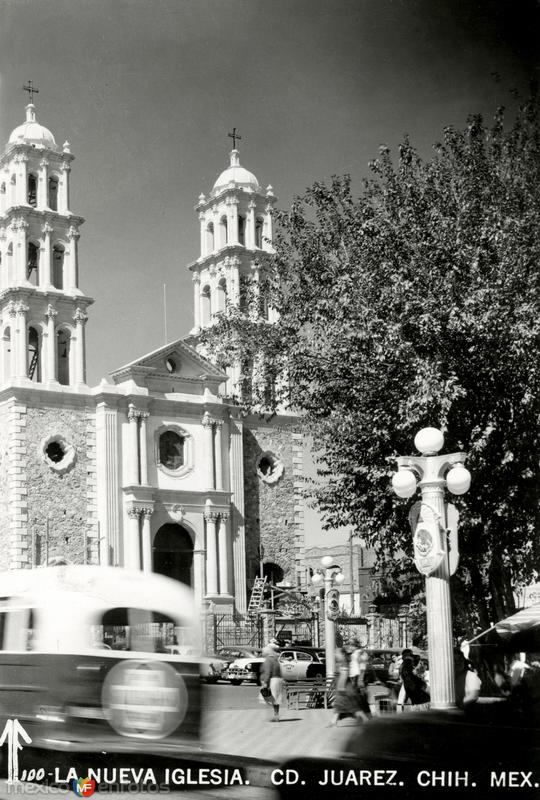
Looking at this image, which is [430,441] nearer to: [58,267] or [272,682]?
[272,682]

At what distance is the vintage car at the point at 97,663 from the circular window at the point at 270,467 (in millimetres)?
28666

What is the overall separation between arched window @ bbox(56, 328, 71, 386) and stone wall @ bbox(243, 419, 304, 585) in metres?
6.93

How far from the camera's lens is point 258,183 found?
3716 centimetres

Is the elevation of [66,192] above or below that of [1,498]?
above

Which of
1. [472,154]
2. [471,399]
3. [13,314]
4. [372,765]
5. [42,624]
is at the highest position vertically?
[13,314]

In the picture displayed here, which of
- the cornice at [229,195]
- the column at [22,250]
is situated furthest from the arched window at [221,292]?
the column at [22,250]

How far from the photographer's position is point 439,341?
52.4 feet

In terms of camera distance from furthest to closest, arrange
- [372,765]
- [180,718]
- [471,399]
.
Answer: [471,399] < [180,718] < [372,765]

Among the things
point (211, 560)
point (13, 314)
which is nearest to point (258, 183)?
point (13, 314)

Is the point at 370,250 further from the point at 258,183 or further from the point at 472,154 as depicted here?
the point at 258,183

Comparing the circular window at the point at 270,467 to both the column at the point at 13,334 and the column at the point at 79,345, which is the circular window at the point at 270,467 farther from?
the column at the point at 13,334

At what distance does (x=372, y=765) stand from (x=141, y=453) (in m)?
27.8

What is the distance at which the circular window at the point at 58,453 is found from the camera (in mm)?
33938

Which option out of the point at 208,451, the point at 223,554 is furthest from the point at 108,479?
the point at 223,554
